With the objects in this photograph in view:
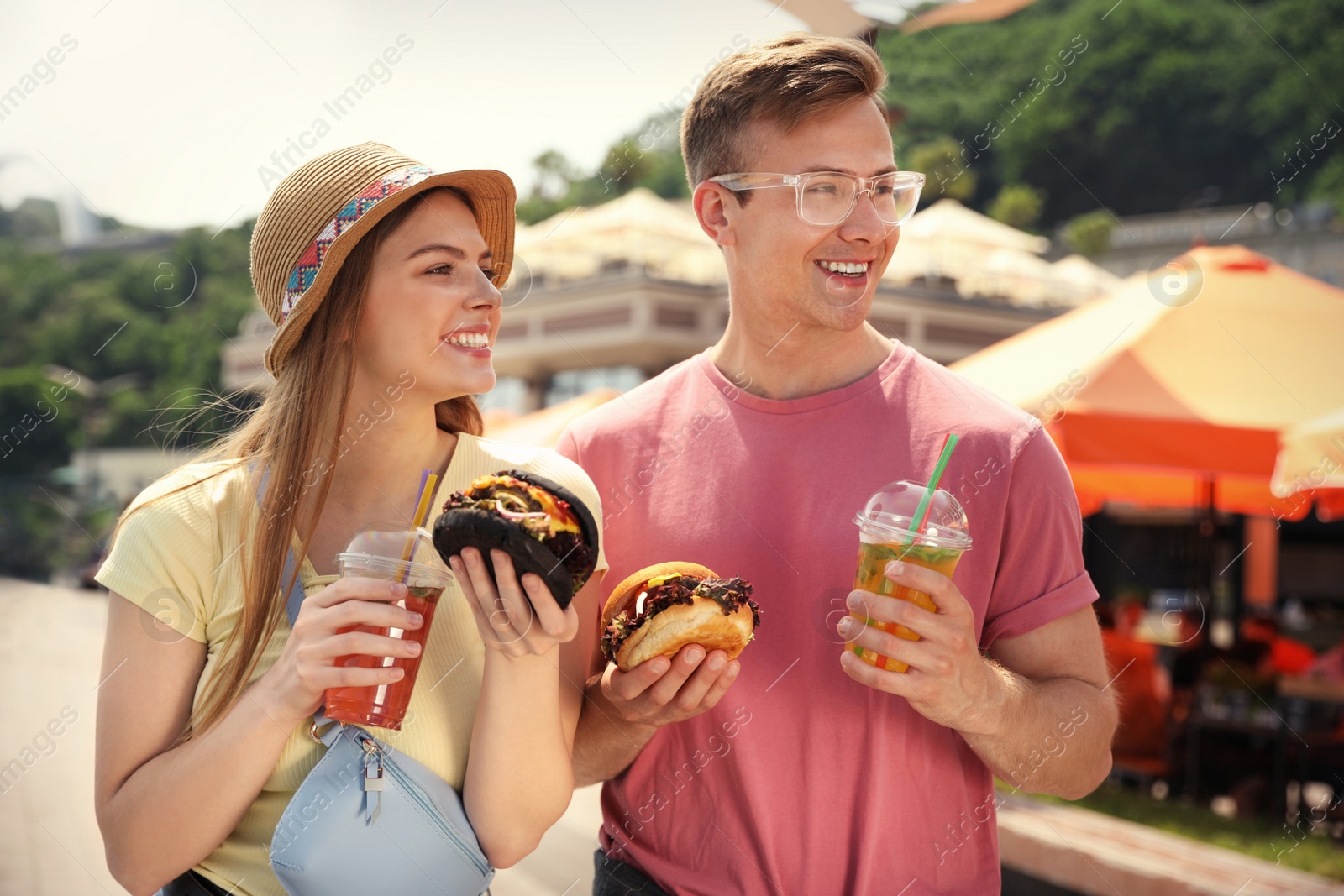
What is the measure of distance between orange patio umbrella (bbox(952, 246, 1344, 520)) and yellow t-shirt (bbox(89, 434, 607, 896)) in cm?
437

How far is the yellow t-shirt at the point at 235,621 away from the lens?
6.79ft

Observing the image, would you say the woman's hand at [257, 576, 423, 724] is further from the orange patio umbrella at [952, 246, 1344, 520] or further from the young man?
the orange patio umbrella at [952, 246, 1344, 520]

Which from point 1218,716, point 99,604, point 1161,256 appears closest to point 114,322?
point 99,604

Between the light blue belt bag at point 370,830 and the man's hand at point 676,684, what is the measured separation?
39 centimetres

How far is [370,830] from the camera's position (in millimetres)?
1930

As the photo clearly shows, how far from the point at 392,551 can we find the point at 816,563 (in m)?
0.89

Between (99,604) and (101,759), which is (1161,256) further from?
(101,759)

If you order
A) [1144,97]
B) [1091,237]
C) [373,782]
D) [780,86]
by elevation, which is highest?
[1144,97]

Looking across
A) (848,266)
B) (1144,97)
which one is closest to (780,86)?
(848,266)

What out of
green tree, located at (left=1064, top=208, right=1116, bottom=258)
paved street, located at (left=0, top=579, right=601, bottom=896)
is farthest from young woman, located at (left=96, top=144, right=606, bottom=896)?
green tree, located at (left=1064, top=208, right=1116, bottom=258)

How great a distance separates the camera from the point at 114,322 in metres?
60.9

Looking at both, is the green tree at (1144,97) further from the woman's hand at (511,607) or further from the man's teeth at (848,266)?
the woman's hand at (511,607)

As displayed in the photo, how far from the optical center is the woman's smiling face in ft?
7.38

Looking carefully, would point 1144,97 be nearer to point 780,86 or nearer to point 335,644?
point 780,86
